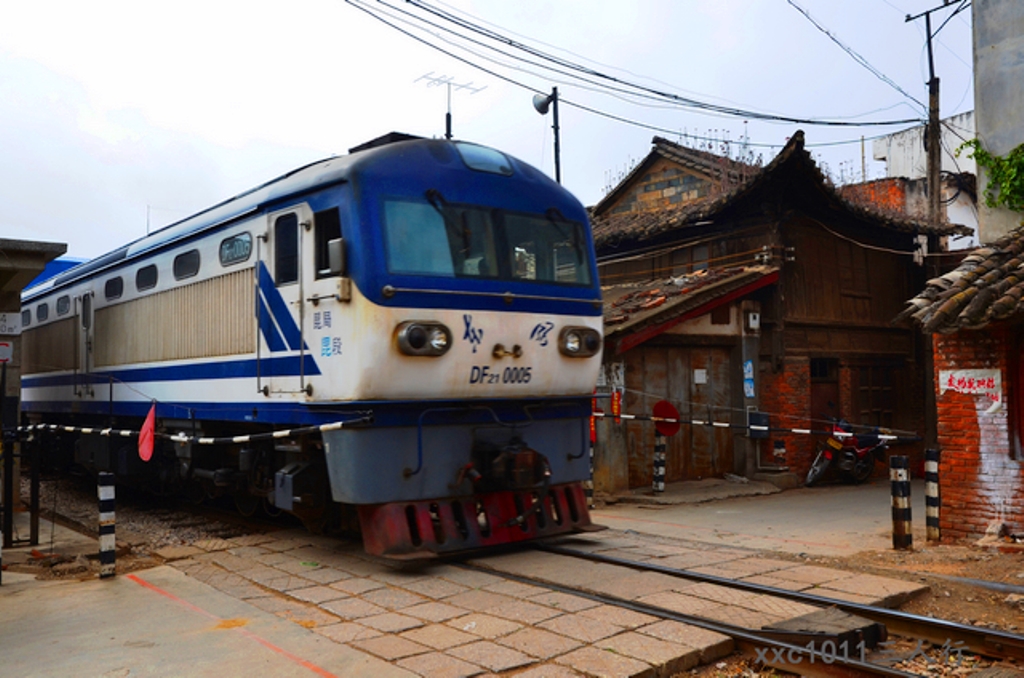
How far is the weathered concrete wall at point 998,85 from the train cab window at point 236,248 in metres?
7.74

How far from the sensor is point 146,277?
10.5 metres

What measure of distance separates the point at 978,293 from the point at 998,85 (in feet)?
9.48

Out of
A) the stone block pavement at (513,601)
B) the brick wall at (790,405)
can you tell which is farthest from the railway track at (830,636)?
the brick wall at (790,405)

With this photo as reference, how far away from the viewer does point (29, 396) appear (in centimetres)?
1520

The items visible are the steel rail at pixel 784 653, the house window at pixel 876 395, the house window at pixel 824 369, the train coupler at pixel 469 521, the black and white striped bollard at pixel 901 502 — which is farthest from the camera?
the house window at pixel 876 395

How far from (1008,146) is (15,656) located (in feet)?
33.0

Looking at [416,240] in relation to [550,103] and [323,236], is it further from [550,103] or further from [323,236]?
[550,103]

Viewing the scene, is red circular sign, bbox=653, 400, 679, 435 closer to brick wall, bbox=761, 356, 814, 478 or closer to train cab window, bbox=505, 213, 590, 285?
brick wall, bbox=761, 356, 814, 478

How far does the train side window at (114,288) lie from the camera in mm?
11211

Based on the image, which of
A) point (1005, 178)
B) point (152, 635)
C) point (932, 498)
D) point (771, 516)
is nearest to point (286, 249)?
point (152, 635)

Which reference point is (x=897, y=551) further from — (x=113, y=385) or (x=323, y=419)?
(x=113, y=385)

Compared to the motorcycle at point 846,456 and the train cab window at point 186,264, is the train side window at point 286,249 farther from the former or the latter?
the motorcycle at point 846,456

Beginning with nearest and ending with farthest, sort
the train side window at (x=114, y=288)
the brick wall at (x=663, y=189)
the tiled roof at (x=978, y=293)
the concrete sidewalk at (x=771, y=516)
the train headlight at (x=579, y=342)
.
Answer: the train headlight at (x=579, y=342) < the tiled roof at (x=978, y=293) < the concrete sidewalk at (x=771, y=516) < the train side window at (x=114, y=288) < the brick wall at (x=663, y=189)

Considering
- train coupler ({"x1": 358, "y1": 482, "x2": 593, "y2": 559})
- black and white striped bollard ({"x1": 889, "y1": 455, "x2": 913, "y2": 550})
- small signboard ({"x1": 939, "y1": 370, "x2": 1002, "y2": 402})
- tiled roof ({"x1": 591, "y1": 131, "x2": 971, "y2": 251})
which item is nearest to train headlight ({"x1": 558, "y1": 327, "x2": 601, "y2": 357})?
train coupler ({"x1": 358, "y1": 482, "x2": 593, "y2": 559})
